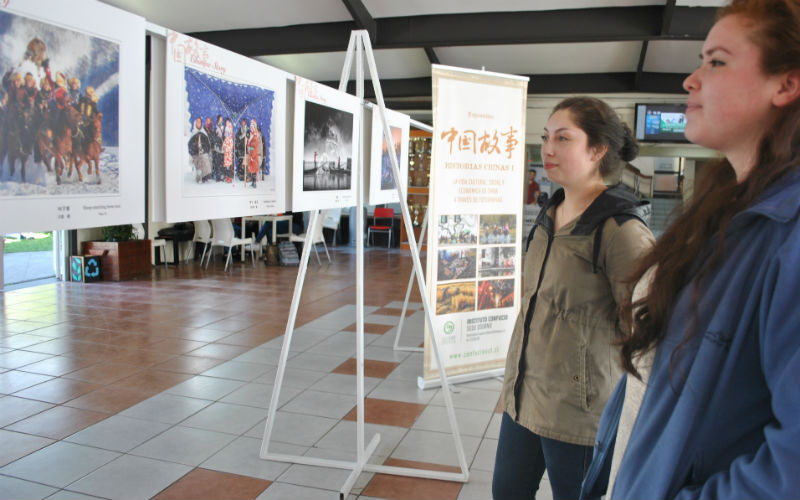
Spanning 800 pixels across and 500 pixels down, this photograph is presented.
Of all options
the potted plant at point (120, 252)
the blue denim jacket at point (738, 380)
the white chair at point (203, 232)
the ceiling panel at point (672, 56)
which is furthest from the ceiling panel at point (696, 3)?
the potted plant at point (120, 252)

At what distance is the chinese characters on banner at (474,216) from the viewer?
3928mm

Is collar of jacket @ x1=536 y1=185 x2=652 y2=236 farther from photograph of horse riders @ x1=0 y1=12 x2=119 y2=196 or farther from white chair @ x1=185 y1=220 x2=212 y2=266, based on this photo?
white chair @ x1=185 y1=220 x2=212 y2=266

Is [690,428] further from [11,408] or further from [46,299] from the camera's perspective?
[46,299]

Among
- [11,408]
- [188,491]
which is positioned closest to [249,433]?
[188,491]

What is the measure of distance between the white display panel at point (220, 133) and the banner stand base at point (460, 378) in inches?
89.4

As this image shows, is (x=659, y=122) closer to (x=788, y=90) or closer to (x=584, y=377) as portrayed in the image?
(x=584, y=377)

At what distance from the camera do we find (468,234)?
4.10m

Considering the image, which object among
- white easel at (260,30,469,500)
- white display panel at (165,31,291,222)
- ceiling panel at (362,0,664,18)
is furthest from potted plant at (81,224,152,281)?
white display panel at (165,31,291,222)

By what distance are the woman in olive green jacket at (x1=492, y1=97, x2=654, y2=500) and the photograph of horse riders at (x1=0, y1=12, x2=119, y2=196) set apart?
1185 mm

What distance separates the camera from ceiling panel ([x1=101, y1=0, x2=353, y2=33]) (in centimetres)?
731

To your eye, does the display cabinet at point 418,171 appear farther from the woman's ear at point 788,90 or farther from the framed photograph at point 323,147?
the woman's ear at point 788,90

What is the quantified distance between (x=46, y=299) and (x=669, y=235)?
25.2ft

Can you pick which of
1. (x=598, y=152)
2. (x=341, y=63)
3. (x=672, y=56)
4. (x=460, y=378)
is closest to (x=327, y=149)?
(x=598, y=152)

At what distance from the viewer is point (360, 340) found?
2.65 metres
